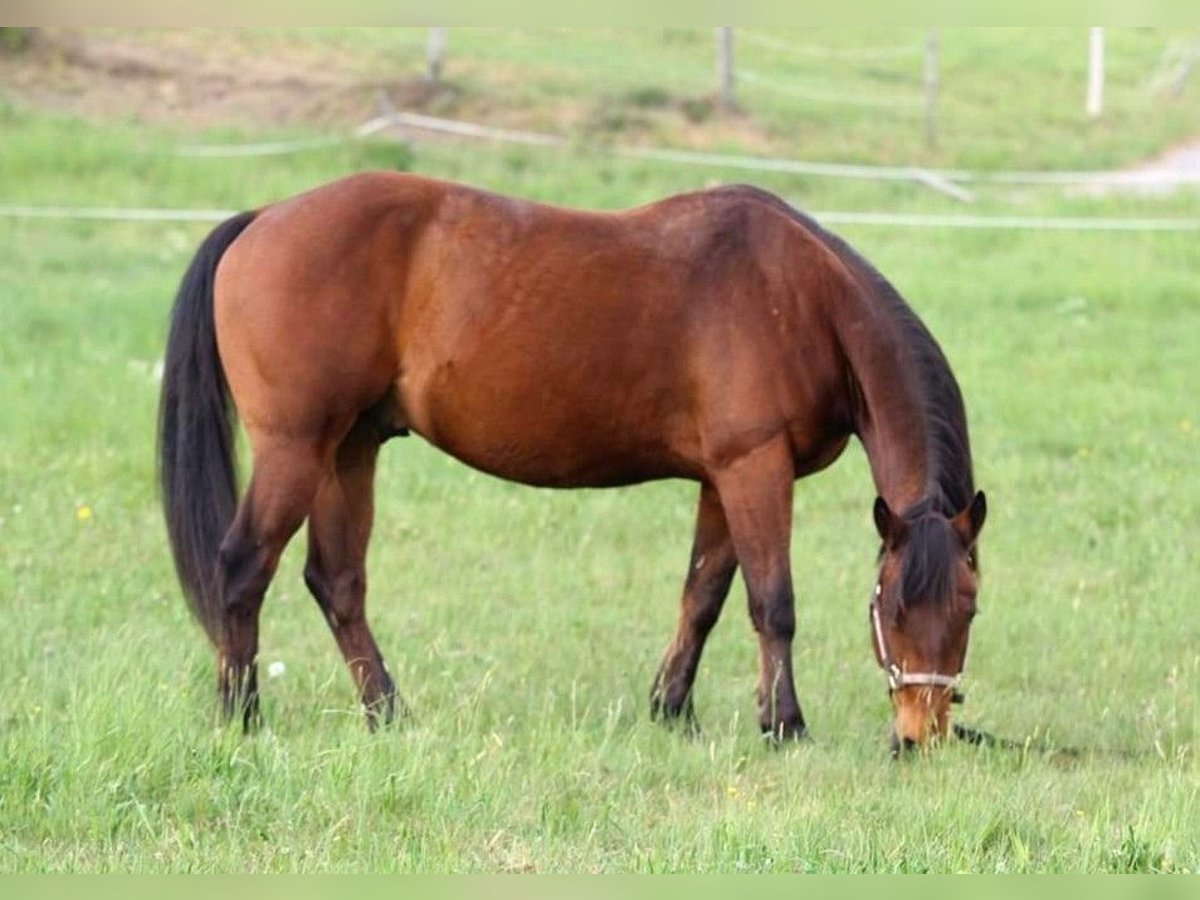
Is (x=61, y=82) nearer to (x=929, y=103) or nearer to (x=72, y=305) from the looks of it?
(x=72, y=305)

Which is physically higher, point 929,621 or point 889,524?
point 889,524

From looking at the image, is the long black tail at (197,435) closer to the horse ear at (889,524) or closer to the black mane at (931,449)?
the black mane at (931,449)

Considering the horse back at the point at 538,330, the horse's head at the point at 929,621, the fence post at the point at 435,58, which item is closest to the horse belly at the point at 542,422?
the horse back at the point at 538,330

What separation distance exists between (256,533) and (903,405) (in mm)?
2271

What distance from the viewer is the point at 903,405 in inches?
246

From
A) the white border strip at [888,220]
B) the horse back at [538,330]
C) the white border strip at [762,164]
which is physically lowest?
the white border strip at [888,220]

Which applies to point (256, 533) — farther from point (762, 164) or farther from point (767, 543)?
point (762, 164)

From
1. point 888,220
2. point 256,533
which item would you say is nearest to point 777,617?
point 256,533

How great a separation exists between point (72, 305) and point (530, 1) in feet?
25.7

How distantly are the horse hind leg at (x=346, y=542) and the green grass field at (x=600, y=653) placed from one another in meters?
0.26

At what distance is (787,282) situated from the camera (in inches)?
255

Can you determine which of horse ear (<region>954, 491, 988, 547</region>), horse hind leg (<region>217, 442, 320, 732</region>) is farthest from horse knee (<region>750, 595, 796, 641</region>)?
horse hind leg (<region>217, 442, 320, 732</region>)

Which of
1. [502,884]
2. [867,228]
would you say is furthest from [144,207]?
[502,884]

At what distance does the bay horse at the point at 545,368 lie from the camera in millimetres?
6371
